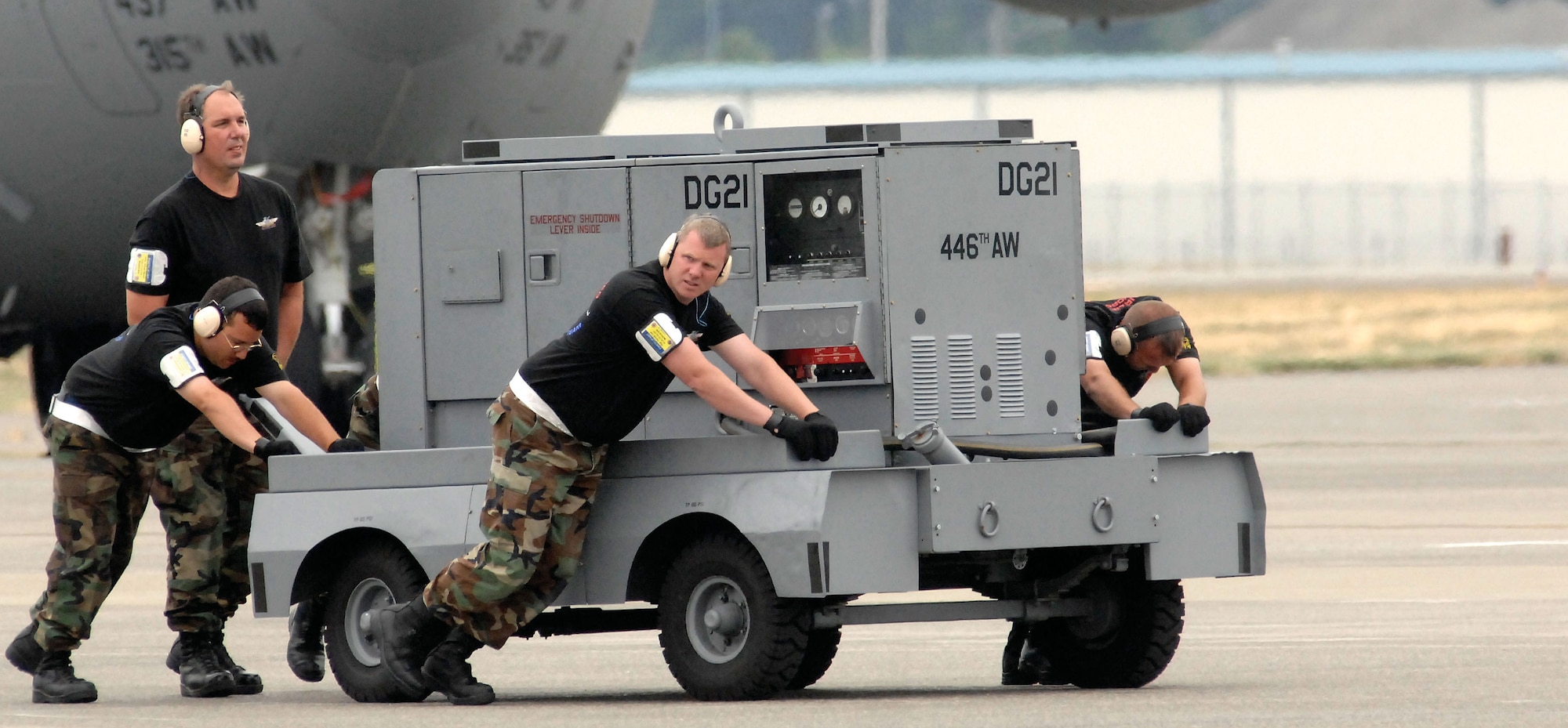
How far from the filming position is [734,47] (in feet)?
363

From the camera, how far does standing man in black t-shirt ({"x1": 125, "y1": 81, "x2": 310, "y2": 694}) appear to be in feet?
29.6

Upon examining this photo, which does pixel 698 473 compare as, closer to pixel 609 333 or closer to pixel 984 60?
pixel 609 333

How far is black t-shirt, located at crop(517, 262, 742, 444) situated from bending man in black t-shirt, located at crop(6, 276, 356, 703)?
1.08 metres

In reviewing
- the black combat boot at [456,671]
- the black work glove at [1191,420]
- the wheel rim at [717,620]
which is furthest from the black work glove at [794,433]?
the black work glove at [1191,420]

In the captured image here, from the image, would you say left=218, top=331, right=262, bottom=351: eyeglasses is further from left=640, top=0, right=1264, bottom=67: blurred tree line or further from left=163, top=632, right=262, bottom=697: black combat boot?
left=640, top=0, right=1264, bottom=67: blurred tree line

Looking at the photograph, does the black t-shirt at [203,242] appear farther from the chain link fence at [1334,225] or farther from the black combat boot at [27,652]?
the chain link fence at [1334,225]

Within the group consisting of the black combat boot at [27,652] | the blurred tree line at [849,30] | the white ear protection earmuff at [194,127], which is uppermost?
the blurred tree line at [849,30]

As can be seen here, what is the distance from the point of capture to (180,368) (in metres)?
8.60

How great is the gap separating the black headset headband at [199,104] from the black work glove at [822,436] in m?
2.53

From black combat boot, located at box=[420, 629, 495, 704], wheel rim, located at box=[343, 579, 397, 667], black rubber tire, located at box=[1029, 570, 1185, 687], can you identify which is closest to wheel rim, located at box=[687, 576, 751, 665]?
black combat boot, located at box=[420, 629, 495, 704]

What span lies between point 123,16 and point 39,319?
278cm

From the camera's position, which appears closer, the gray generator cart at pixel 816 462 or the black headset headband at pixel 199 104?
the gray generator cart at pixel 816 462

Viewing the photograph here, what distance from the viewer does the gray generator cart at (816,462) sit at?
8.28 meters

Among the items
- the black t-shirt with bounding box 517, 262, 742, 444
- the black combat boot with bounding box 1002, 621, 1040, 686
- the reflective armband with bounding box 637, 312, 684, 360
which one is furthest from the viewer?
the black combat boot with bounding box 1002, 621, 1040, 686
